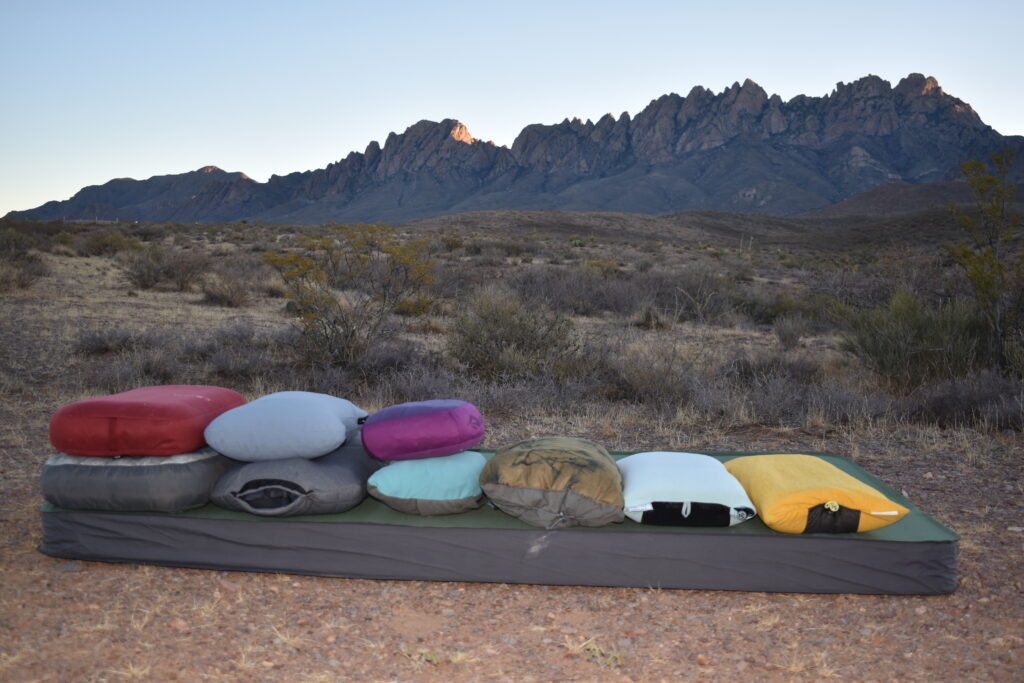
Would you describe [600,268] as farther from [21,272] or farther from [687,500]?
[687,500]

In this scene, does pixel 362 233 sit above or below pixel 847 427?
above

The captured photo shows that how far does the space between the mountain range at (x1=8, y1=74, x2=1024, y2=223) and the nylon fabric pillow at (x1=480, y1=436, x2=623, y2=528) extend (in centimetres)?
10463

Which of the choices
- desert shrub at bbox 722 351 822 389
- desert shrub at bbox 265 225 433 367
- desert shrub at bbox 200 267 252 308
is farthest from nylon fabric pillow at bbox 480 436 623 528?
desert shrub at bbox 200 267 252 308

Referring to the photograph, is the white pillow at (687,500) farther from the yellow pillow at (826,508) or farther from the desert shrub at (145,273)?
the desert shrub at (145,273)

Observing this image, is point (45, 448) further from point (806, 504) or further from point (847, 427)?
point (847, 427)

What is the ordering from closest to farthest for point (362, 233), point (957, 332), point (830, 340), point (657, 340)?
point (957, 332) < point (362, 233) < point (657, 340) < point (830, 340)

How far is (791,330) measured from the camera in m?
11.8

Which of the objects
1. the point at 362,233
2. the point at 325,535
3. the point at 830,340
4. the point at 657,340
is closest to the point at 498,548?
the point at 325,535

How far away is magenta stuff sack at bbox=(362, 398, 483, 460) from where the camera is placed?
3.62 m

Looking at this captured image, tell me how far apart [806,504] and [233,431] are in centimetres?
269

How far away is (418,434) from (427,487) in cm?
30

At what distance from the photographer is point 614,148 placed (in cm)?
15350

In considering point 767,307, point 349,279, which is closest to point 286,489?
point 349,279

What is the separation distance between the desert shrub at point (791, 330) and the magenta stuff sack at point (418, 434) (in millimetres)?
8512
